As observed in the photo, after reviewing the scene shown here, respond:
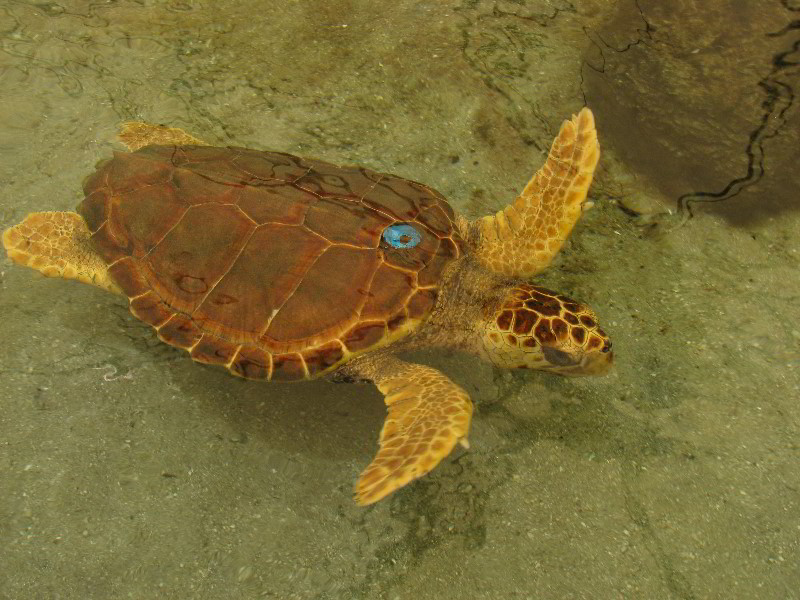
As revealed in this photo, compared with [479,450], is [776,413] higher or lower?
higher

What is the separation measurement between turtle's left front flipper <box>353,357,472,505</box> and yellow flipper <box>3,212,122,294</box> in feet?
4.67

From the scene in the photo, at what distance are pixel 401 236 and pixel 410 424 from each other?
87 centimetres

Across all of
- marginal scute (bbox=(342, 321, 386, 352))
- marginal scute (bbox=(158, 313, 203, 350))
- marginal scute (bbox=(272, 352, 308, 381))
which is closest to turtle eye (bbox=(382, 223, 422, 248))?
marginal scute (bbox=(342, 321, 386, 352))

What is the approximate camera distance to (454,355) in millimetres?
3104

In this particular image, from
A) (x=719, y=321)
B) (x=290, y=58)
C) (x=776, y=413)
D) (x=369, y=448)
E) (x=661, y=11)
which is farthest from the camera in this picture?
(x=290, y=58)

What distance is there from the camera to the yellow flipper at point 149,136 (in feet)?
11.0

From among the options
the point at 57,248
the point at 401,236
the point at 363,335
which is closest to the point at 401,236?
the point at 401,236

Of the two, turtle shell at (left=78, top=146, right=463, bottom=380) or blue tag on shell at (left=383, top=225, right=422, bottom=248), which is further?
blue tag on shell at (left=383, top=225, right=422, bottom=248)

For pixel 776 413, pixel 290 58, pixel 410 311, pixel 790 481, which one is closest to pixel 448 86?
pixel 290 58

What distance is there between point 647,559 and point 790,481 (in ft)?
2.92

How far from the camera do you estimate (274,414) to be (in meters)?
2.77

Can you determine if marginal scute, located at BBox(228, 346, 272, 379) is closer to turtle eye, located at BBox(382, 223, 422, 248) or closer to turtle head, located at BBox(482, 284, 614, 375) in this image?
turtle eye, located at BBox(382, 223, 422, 248)

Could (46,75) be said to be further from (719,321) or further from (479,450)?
(719,321)

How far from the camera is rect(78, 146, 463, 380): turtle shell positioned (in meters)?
2.46
